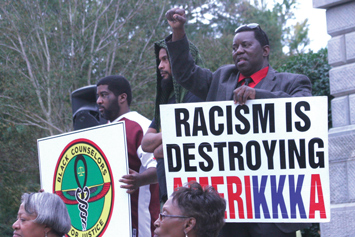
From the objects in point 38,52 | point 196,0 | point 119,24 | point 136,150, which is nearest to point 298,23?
point 196,0

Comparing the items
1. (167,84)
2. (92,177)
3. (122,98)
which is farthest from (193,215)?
(122,98)

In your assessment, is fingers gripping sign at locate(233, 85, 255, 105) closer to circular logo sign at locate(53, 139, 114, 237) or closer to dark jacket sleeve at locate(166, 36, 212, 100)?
dark jacket sleeve at locate(166, 36, 212, 100)

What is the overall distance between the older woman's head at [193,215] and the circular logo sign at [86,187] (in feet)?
5.08

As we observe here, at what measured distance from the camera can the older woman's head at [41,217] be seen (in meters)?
3.66

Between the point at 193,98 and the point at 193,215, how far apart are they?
4.64 feet

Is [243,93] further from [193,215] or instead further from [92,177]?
[92,177]

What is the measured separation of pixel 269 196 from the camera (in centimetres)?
333

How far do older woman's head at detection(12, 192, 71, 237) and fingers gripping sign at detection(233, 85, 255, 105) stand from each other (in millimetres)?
1344

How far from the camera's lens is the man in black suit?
3.36 meters

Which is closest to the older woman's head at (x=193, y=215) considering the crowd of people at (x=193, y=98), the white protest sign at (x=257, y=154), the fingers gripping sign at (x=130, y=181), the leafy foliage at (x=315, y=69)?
the crowd of people at (x=193, y=98)

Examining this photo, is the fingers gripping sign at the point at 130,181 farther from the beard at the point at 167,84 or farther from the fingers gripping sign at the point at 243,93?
the fingers gripping sign at the point at 243,93

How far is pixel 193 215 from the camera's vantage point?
301 cm

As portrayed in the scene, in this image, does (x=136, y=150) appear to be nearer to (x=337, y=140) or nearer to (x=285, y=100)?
(x=285, y=100)

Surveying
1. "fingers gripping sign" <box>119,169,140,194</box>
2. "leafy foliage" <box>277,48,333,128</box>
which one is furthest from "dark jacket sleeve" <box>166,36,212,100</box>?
"leafy foliage" <box>277,48,333,128</box>
